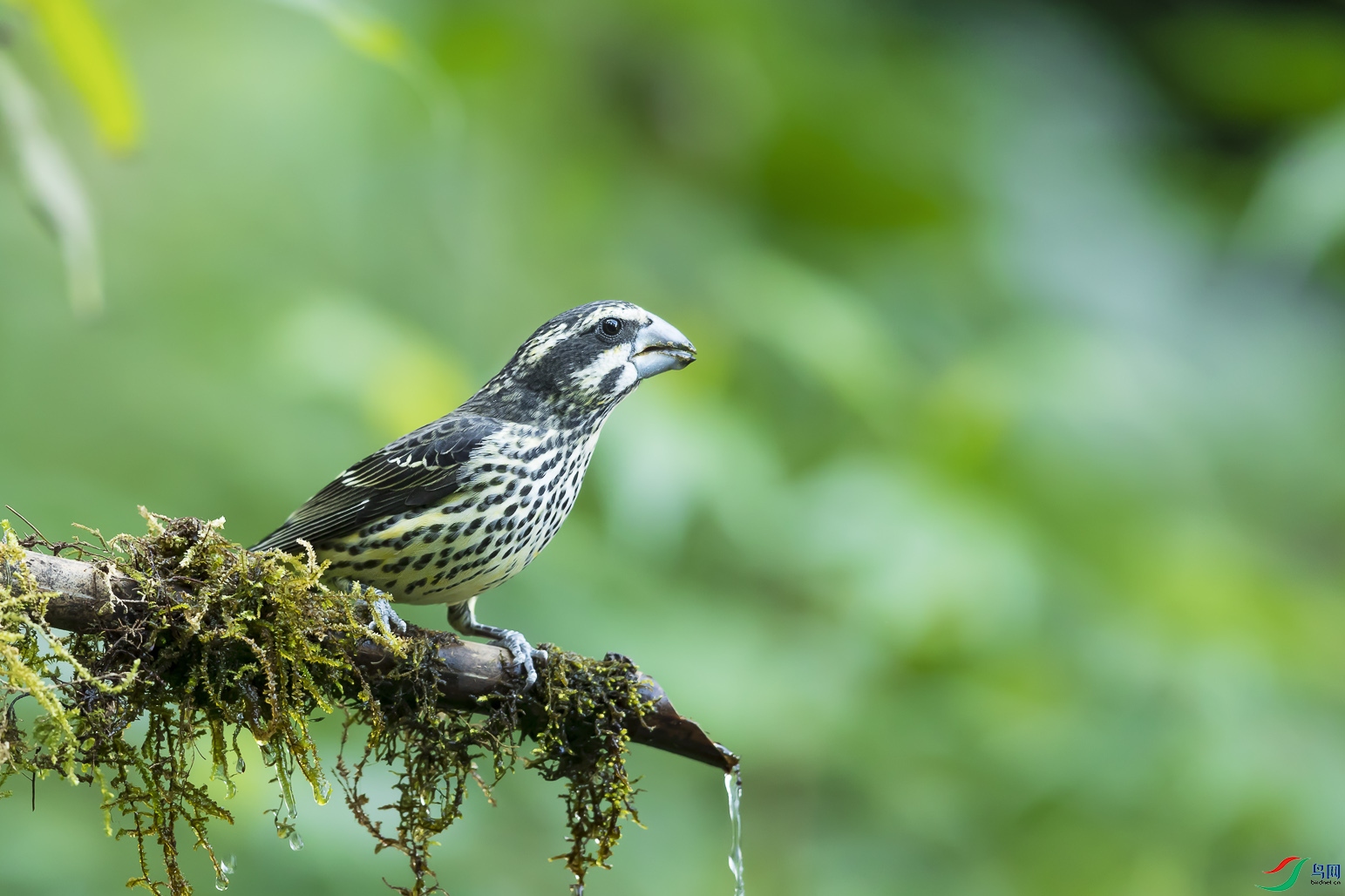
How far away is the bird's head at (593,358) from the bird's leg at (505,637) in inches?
28.5

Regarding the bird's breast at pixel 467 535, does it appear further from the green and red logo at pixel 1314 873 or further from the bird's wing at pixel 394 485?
the green and red logo at pixel 1314 873

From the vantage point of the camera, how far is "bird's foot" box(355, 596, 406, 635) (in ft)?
9.62

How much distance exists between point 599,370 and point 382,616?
4.15 ft

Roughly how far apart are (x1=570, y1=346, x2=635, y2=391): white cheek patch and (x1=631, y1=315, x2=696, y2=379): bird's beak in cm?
5

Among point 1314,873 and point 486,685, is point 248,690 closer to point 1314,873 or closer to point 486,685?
point 486,685

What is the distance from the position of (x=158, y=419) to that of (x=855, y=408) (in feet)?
11.5

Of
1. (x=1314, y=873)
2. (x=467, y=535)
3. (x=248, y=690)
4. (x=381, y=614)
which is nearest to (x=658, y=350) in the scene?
(x=467, y=535)

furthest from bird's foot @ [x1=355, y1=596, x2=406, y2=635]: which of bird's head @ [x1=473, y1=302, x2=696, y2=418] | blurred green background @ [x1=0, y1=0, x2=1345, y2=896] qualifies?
blurred green background @ [x1=0, y1=0, x2=1345, y2=896]

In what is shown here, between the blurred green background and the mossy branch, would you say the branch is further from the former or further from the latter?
the blurred green background

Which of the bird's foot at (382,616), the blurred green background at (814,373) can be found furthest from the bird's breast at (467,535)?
the blurred green background at (814,373)

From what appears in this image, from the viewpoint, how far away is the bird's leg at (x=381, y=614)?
116 inches

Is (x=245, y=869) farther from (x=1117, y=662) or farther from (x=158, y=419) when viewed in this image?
(x=1117, y=662)

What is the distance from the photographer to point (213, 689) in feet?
8.93

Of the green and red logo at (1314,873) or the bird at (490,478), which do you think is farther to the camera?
the green and red logo at (1314,873)
